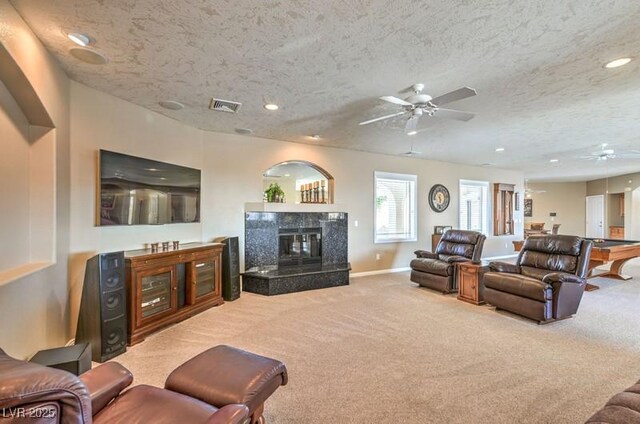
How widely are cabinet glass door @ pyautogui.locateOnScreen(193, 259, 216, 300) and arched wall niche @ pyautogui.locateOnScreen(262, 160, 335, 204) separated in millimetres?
1813

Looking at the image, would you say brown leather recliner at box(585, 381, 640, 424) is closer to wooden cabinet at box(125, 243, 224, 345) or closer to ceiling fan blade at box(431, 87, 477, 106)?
ceiling fan blade at box(431, 87, 477, 106)

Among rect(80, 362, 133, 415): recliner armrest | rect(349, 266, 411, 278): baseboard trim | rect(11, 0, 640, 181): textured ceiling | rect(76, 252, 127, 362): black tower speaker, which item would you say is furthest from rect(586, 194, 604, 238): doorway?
rect(80, 362, 133, 415): recliner armrest

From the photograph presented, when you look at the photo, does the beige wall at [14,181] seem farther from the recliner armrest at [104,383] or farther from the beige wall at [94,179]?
the recliner armrest at [104,383]

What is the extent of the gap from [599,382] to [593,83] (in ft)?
9.46

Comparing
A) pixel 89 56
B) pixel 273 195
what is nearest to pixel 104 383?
→ pixel 89 56

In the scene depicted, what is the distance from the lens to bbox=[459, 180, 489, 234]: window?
329 inches

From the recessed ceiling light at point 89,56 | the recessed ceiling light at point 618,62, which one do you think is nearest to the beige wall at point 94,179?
the recessed ceiling light at point 89,56

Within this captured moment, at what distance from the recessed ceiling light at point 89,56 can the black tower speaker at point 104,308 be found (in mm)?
1764

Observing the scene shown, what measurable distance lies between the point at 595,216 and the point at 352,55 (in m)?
14.1

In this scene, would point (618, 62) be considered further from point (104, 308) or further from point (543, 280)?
point (104, 308)

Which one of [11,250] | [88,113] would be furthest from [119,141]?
[11,250]

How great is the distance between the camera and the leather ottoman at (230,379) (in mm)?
1591

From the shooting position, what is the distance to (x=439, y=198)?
778cm

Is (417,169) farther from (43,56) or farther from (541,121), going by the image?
(43,56)
